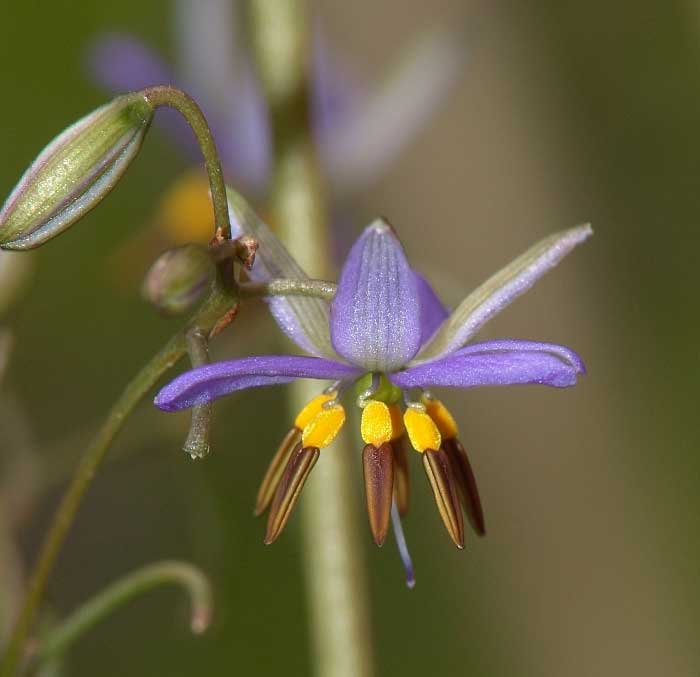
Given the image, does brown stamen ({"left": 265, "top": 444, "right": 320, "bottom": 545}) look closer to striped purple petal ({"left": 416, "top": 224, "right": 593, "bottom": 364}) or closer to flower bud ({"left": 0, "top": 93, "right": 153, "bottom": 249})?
striped purple petal ({"left": 416, "top": 224, "right": 593, "bottom": 364})

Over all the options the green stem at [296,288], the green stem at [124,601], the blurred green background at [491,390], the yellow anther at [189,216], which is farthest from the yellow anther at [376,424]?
the yellow anther at [189,216]

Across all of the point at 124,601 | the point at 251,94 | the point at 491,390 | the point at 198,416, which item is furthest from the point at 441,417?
the point at 491,390

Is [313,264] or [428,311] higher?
[313,264]

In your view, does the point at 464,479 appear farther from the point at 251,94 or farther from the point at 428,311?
the point at 251,94

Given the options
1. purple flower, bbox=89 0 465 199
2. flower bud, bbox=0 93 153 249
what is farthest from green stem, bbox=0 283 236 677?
purple flower, bbox=89 0 465 199

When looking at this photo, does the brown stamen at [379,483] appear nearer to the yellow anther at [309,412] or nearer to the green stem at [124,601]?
the yellow anther at [309,412]

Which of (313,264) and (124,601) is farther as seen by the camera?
(313,264)
